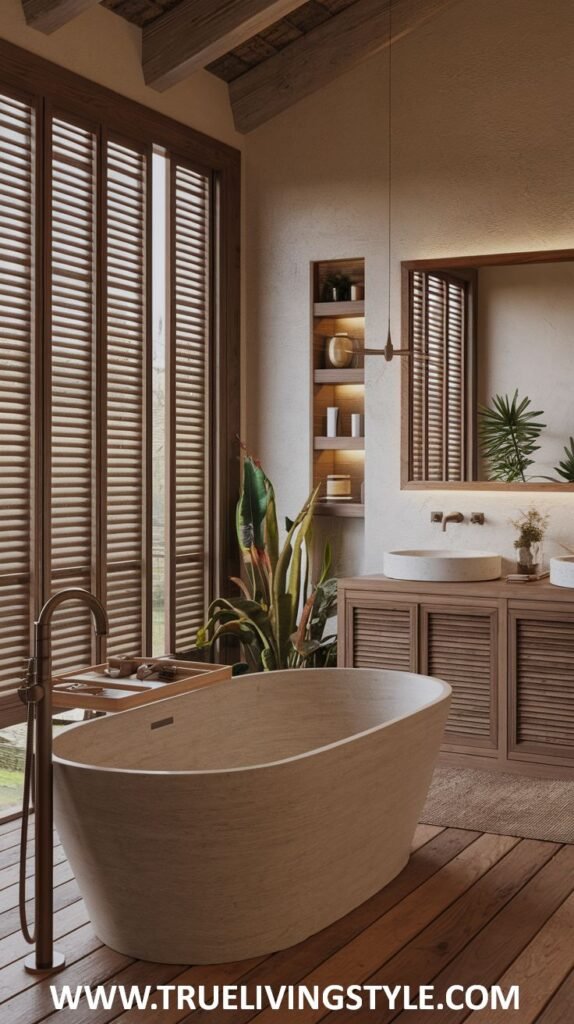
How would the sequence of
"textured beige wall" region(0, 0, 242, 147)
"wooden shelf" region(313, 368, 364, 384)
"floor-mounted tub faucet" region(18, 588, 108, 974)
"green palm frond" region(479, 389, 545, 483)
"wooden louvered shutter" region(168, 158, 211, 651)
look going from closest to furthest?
"floor-mounted tub faucet" region(18, 588, 108, 974), "textured beige wall" region(0, 0, 242, 147), "green palm frond" region(479, 389, 545, 483), "wooden louvered shutter" region(168, 158, 211, 651), "wooden shelf" region(313, 368, 364, 384)

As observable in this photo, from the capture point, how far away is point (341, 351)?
5.64 meters

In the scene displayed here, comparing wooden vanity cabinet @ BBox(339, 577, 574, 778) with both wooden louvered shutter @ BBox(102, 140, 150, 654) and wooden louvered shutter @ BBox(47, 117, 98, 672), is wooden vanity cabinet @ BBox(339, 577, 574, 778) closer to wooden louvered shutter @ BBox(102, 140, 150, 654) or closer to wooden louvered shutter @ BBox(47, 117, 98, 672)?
wooden louvered shutter @ BBox(102, 140, 150, 654)

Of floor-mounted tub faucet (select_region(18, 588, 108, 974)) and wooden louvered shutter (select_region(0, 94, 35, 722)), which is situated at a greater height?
wooden louvered shutter (select_region(0, 94, 35, 722))

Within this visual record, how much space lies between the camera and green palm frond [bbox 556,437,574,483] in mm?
5051

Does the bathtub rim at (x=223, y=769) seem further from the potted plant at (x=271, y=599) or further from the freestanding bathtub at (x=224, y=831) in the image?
the potted plant at (x=271, y=599)

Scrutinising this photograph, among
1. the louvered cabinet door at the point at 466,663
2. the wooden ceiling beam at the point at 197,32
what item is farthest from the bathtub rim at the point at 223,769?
the wooden ceiling beam at the point at 197,32

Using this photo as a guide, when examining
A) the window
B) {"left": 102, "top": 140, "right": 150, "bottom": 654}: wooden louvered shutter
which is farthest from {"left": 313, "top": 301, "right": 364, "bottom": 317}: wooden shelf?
{"left": 102, "top": 140, "right": 150, "bottom": 654}: wooden louvered shutter

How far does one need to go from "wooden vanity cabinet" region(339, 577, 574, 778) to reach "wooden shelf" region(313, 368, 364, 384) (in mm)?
1118

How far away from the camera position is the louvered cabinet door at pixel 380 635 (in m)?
4.92

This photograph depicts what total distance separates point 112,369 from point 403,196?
5.67 feet

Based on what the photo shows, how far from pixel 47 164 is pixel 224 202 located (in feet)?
4.75

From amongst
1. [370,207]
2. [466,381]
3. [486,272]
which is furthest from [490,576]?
[370,207]

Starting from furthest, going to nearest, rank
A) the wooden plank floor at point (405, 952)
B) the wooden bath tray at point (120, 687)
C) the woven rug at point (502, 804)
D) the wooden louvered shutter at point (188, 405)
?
the wooden louvered shutter at point (188, 405), the woven rug at point (502, 804), the wooden bath tray at point (120, 687), the wooden plank floor at point (405, 952)

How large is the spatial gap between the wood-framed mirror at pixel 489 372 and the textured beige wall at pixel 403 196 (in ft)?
0.25
